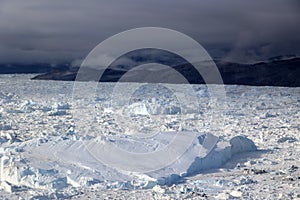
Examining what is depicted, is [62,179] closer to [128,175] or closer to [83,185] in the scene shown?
[83,185]

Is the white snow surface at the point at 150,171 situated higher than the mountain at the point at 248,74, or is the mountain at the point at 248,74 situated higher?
the mountain at the point at 248,74

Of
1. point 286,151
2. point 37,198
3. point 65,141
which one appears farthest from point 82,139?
point 286,151

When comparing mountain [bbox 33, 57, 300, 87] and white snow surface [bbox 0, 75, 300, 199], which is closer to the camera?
white snow surface [bbox 0, 75, 300, 199]

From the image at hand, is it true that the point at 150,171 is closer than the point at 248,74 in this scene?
Yes

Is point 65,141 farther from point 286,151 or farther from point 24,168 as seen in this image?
point 286,151

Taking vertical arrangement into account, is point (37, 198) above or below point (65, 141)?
below

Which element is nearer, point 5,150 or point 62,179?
point 62,179

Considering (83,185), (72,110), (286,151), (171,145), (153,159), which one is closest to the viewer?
(83,185)

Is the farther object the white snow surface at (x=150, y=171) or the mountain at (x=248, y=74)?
the mountain at (x=248, y=74)

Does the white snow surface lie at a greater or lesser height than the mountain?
lesser

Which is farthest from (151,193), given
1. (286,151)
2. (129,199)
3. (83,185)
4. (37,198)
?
(286,151)

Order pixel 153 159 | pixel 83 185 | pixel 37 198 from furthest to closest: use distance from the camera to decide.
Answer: pixel 153 159
pixel 83 185
pixel 37 198
